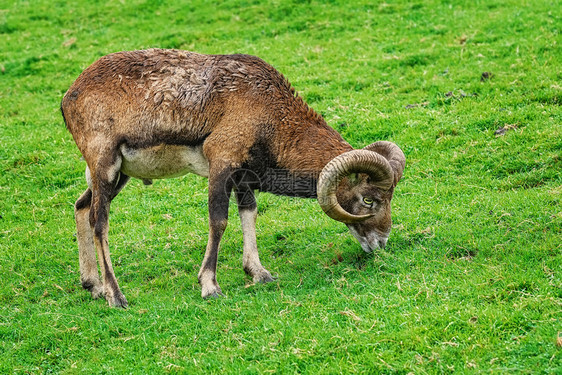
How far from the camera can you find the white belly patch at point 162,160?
9773 mm

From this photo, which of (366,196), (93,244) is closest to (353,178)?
(366,196)

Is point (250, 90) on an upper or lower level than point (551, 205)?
upper

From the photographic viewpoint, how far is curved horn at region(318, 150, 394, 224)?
9.11m

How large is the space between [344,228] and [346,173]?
2024 millimetres

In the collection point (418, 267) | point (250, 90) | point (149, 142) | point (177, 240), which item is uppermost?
point (250, 90)

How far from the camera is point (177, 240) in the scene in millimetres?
11672

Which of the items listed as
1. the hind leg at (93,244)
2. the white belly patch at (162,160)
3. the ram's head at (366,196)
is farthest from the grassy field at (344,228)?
the white belly patch at (162,160)

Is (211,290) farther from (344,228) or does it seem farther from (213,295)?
(344,228)

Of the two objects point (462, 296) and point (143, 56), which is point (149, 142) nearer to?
point (143, 56)

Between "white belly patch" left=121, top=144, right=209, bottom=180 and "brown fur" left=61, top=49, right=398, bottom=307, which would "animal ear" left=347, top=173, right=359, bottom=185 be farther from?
"white belly patch" left=121, top=144, right=209, bottom=180

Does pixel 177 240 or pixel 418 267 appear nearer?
pixel 418 267

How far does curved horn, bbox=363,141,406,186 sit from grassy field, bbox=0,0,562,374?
99 cm

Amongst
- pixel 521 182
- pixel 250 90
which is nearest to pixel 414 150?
pixel 521 182

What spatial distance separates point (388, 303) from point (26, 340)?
14.7 feet
